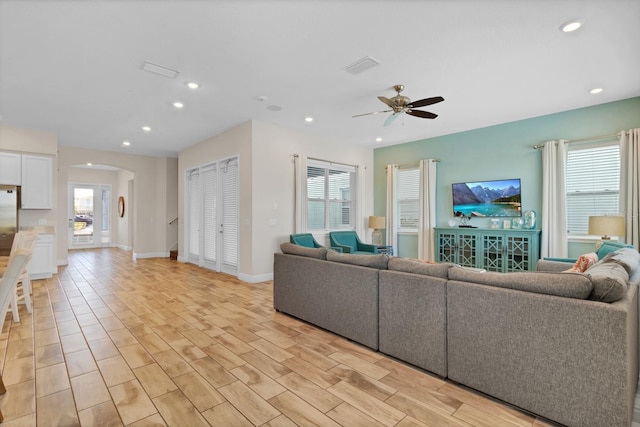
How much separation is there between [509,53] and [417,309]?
2855 mm

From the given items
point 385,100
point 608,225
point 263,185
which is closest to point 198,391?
point 385,100

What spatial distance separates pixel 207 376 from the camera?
228 cm

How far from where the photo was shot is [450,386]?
2160 mm

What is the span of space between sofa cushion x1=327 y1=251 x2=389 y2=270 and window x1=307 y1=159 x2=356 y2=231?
11.3ft

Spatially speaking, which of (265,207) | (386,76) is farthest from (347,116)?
(265,207)

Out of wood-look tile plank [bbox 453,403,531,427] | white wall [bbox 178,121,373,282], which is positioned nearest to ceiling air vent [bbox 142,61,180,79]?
white wall [bbox 178,121,373,282]

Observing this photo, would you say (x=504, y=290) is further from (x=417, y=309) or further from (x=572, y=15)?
(x=572, y=15)

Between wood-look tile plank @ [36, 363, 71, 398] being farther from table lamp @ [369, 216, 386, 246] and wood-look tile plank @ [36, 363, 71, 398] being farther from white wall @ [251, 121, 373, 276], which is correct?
table lamp @ [369, 216, 386, 246]

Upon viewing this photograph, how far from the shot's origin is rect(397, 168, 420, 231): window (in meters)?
7.11

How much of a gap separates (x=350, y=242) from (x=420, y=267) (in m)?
4.22

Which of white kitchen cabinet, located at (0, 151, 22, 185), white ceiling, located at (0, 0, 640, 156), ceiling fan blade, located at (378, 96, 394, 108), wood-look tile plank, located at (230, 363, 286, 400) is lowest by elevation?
wood-look tile plank, located at (230, 363, 286, 400)

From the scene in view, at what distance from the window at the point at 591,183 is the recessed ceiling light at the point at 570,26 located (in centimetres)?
290

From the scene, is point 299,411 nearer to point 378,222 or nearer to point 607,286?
point 607,286

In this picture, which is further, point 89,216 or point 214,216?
point 89,216
